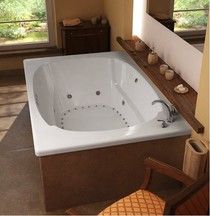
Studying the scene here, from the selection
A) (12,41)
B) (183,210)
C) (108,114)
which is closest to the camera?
(183,210)

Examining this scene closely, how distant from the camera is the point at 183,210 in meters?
1.49

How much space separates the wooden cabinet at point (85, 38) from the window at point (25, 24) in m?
0.32

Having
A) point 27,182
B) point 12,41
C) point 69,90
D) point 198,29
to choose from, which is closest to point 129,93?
point 69,90

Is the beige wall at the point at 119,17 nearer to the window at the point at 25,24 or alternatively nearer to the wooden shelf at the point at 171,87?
the wooden shelf at the point at 171,87

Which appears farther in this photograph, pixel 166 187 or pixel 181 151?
pixel 166 187

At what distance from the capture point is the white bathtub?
9.62 ft

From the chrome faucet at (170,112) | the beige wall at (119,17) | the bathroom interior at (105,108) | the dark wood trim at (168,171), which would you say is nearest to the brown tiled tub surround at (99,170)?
the bathroom interior at (105,108)

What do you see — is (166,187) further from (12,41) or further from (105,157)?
(12,41)

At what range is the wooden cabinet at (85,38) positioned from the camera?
13.3 feet

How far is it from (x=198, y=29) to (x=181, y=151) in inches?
35.8

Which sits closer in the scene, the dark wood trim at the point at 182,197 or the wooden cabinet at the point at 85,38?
the dark wood trim at the point at 182,197

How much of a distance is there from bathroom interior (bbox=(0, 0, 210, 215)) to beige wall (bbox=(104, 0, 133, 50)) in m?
0.01

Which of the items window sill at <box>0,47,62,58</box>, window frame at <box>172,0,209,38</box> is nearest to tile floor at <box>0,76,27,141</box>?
window sill at <box>0,47,62,58</box>

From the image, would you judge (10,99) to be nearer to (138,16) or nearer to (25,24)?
(25,24)
